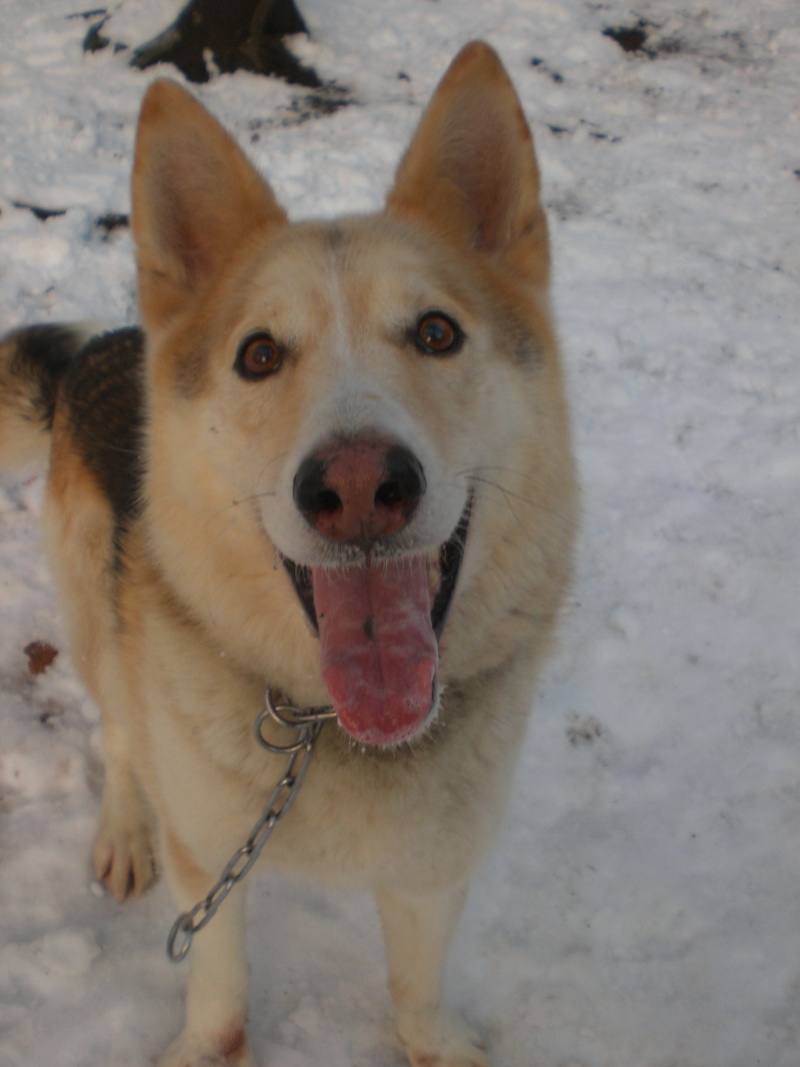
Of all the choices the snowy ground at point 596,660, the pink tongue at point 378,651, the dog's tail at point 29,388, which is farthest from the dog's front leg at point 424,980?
the dog's tail at point 29,388

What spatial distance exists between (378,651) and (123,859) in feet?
4.61

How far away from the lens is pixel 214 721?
1.75 metres

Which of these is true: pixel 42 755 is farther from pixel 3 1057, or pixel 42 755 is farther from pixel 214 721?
pixel 214 721

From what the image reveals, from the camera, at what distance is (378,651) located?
1.49 m

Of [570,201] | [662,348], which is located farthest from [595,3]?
[662,348]

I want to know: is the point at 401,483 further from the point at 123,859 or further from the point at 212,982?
the point at 123,859

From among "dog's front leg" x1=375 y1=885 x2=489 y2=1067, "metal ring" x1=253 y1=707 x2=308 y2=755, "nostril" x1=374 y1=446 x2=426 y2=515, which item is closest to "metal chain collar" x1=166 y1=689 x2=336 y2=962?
"metal ring" x1=253 y1=707 x2=308 y2=755

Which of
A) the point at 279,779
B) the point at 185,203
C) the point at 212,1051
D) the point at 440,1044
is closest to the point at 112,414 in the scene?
the point at 185,203

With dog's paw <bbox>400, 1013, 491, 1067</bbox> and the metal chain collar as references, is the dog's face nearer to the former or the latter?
the metal chain collar

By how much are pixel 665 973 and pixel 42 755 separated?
2.12m

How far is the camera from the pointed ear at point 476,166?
1789 mm

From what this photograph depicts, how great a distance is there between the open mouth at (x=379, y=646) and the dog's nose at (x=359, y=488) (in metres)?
0.15

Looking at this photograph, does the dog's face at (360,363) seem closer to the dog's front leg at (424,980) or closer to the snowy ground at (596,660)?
the dog's front leg at (424,980)

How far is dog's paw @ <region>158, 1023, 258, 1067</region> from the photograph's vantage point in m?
2.04
